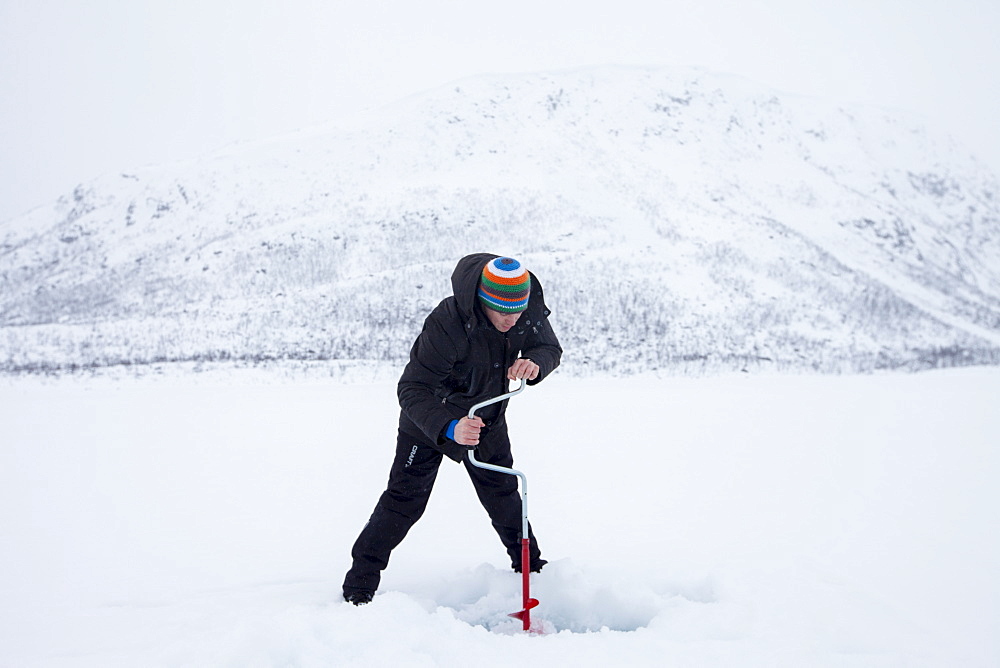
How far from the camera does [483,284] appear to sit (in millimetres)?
2959

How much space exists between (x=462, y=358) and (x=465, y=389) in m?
0.21

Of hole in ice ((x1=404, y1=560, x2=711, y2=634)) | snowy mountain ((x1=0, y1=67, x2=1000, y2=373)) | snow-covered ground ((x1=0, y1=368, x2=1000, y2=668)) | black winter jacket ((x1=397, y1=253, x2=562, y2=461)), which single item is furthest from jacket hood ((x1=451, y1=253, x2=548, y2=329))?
snowy mountain ((x1=0, y1=67, x2=1000, y2=373))

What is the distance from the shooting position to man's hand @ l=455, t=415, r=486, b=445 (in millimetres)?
2888

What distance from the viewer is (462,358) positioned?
10.3 ft

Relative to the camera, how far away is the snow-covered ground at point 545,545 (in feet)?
8.90

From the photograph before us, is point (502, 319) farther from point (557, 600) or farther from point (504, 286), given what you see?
point (557, 600)

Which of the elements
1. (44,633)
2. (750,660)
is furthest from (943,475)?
(44,633)

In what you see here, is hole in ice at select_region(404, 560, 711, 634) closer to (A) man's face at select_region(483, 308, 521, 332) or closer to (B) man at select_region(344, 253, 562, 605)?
(B) man at select_region(344, 253, 562, 605)

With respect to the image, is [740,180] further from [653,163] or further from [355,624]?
[355,624]

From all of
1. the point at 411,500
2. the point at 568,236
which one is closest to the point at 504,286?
the point at 411,500

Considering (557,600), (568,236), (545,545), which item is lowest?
(568,236)

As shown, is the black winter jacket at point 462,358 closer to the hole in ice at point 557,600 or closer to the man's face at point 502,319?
the man's face at point 502,319

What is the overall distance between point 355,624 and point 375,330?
23304mm

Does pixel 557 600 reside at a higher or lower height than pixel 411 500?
lower
